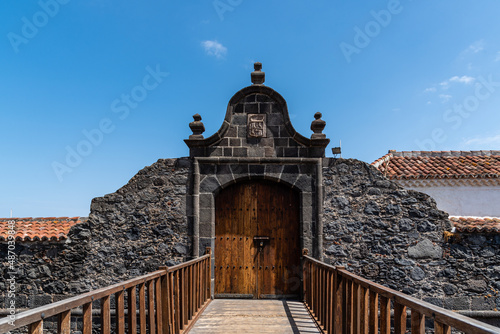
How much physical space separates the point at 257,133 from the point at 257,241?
6.90 ft

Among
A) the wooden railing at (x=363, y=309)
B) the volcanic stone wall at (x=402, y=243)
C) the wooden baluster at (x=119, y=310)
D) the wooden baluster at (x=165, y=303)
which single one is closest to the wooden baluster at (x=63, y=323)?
the wooden baluster at (x=119, y=310)

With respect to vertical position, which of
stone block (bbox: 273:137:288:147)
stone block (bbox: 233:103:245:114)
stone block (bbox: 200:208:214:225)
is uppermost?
stone block (bbox: 233:103:245:114)

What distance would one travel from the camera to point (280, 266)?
671cm

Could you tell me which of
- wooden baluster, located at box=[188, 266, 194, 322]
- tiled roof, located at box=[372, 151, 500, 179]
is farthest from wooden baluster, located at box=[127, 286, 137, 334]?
tiled roof, located at box=[372, 151, 500, 179]

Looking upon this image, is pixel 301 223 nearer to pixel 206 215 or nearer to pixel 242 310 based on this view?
pixel 206 215

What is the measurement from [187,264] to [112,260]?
2.96 meters

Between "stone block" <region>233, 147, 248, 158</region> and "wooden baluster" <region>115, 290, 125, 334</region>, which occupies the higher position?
"stone block" <region>233, 147, 248, 158</region>

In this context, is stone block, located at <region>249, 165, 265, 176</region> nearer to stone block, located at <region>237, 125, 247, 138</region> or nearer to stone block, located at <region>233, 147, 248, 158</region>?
stone block, located at <region>233, 147, 248, 158</region>

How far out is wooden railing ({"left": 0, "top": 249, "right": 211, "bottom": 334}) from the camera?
6.07ft

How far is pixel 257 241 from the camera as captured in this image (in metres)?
6.77

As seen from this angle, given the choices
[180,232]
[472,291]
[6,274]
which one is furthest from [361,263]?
[6,274]

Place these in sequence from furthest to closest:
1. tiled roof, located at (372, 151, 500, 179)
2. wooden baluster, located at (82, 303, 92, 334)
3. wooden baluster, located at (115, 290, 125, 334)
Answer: tiled roof, located at (372, 151, 500, 179)
wooden baluster, located at (115, 290, 125, 334)
wooden baluster, located at (82, 303, 92, 334)

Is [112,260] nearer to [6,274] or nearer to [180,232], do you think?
[180,232]

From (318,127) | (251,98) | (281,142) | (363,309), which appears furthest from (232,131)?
(363,309)
